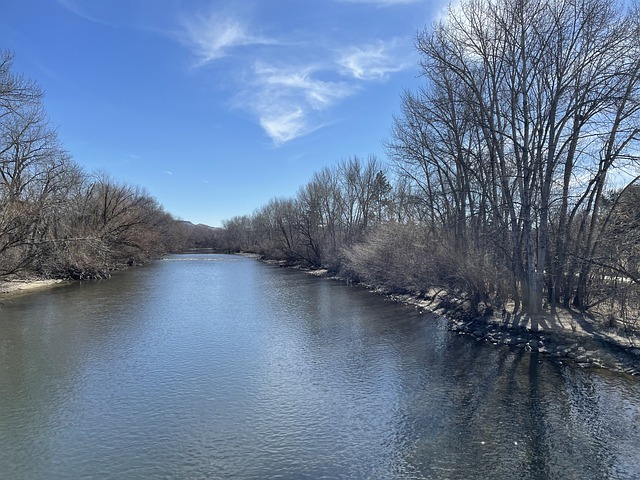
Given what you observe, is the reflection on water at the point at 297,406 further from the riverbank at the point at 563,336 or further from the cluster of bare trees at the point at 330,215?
the cluster of bare trees at the point at 330,215

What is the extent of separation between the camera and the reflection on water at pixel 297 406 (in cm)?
615

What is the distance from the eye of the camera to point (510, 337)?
13344 mm

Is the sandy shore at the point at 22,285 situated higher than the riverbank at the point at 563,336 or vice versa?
the sandy shore at the point at 22,285

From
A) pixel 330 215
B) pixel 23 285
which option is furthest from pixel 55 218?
pixel 330 215

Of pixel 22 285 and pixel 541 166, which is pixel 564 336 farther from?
pixel 22 285

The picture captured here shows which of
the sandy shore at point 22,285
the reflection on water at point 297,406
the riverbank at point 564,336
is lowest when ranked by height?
the reflection on water at point 297,406

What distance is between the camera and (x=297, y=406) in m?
8.27

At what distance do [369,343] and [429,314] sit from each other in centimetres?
601

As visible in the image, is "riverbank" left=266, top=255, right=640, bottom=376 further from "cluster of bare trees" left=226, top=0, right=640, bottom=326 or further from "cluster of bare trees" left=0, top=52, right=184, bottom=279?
"cluster of bare trees" left=0, top=52, right=184, bottom=279

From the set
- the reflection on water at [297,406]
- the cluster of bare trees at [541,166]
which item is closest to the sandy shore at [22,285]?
the reflection on water at [297,406]

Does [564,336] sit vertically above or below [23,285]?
below

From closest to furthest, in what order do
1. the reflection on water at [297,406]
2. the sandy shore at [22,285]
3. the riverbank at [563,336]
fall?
the reflection on water at [297,406] → the riverbank at [563,336] → the sandy shore at [22,285]

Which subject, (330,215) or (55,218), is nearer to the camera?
(55,218)

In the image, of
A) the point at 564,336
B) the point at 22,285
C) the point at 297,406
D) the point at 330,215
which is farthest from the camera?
the point at 330,215
